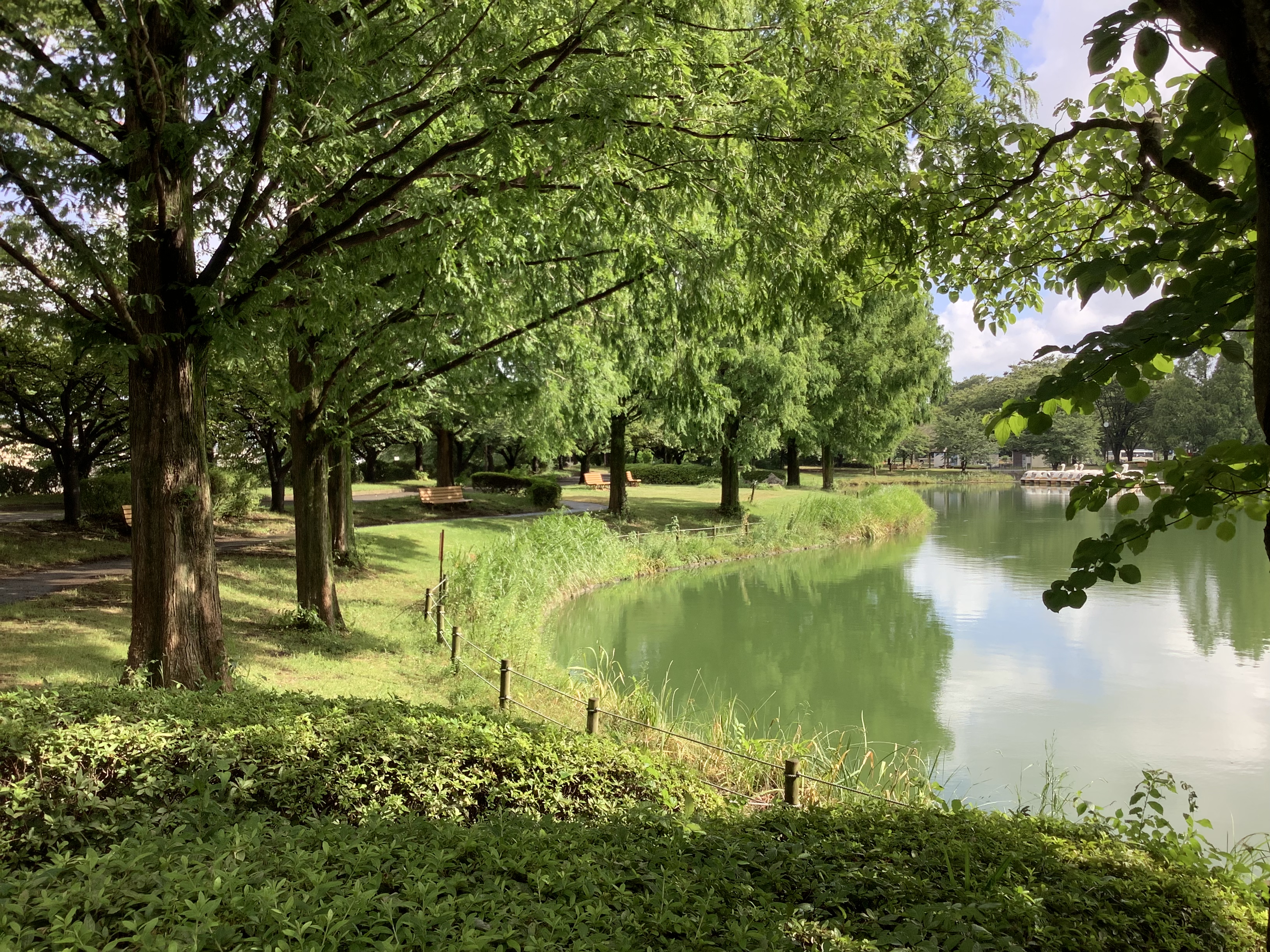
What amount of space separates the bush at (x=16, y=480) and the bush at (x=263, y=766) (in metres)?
20.7

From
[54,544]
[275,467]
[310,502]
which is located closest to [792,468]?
[275,467]

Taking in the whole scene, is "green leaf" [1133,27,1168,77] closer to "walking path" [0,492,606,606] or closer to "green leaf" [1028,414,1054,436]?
"green leaf" [1028,414,1054,436]

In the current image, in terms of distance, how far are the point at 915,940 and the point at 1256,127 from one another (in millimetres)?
2485

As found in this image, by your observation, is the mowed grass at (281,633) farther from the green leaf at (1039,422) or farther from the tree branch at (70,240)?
the green leaf at (1039,422)

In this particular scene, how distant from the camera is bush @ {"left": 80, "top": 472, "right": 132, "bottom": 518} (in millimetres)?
15719

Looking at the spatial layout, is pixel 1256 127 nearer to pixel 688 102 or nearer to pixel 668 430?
Result: pixel 688 102

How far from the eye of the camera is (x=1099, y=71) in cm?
232

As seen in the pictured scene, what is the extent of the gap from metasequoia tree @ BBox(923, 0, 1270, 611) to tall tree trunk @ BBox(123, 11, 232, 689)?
5338mm

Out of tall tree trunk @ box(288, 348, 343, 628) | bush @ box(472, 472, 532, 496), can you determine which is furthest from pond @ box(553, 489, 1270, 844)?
bush @ box(472, 472, 532, 496)

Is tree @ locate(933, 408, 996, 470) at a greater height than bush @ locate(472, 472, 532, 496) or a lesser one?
greater

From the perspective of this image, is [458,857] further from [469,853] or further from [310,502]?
[310,502]

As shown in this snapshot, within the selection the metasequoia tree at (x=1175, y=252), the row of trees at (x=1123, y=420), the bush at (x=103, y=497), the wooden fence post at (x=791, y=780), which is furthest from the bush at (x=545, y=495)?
the row of trees at (x=1123, y=420)

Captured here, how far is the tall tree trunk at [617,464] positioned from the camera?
22.4 meters

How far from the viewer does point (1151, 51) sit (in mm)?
2336
